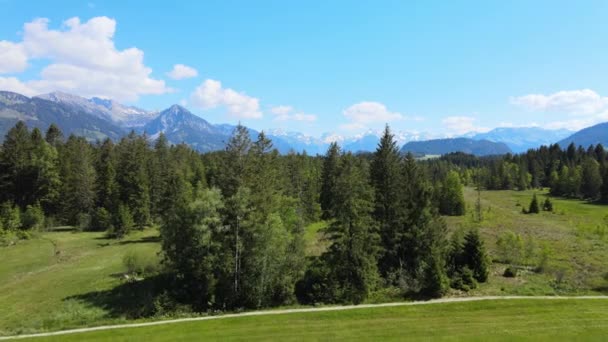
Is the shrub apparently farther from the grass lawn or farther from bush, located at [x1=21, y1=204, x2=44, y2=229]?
bush, located at [x1=21, y1=204, x2=44, y2=229]

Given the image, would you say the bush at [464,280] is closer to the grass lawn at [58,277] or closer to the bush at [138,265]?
the grass lawn at [58,277]

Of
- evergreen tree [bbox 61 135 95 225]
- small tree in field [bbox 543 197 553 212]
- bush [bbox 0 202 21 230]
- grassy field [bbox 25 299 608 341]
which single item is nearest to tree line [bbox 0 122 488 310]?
grassy field [bbox 25 299 608 341]

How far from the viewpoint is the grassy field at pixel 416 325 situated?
21625 millimetres

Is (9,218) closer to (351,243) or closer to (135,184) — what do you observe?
(135,184)

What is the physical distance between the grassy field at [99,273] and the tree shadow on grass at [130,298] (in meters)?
0.15

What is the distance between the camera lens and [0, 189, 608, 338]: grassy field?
26.9 metres

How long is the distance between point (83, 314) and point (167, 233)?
8.25 metres

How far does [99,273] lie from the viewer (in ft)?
120

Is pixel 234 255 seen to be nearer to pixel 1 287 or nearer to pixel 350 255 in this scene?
pixel 350 255

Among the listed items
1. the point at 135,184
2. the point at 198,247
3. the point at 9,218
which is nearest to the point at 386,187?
the point at 198,247

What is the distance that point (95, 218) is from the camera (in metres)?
64.6

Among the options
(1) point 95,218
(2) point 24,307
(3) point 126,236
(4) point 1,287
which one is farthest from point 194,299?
(1) point 95,218

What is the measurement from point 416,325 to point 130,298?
22778mm

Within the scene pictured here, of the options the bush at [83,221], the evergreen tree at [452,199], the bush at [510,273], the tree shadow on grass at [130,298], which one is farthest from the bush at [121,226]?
the evergreen tree at [452,199]
